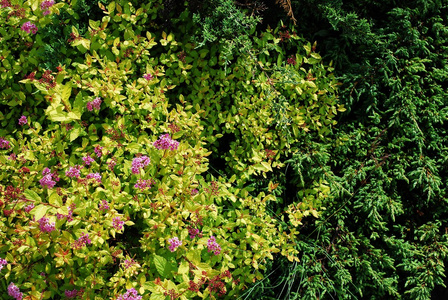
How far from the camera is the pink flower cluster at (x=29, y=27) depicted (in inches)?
89.5

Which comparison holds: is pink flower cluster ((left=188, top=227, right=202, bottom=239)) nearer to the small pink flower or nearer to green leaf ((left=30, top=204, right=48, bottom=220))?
green leaf ((left=30, top=204, right=48, bottom=220))

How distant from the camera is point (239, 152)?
246cm


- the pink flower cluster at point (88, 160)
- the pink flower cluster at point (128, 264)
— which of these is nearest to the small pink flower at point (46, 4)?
the pink flower cluster at point (88, 160)

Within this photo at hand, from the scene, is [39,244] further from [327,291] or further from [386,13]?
[386,13]

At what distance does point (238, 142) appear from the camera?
2.48 meters

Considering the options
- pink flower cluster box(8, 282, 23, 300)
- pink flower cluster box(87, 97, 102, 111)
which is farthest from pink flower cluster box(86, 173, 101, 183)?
pink flower cluster box(8, 282, 23, 300)

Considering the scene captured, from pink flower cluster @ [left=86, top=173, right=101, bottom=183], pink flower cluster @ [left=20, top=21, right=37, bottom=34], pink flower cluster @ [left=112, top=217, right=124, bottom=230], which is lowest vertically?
pink flower cluster @ [left=112, top=217, right=124, bottom=230]

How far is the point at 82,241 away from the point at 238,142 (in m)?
1.07

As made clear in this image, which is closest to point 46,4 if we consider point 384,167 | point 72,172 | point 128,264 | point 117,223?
point 72,172

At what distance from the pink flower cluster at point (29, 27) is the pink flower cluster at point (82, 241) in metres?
1.23

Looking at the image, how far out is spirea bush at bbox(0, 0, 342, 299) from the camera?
1958 millimetres

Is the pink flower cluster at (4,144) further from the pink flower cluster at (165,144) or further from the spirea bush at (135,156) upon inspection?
the pink flower cluster at (165,144)

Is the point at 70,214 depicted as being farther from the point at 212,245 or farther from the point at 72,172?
the point at 212,245

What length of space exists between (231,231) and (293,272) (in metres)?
0.44
